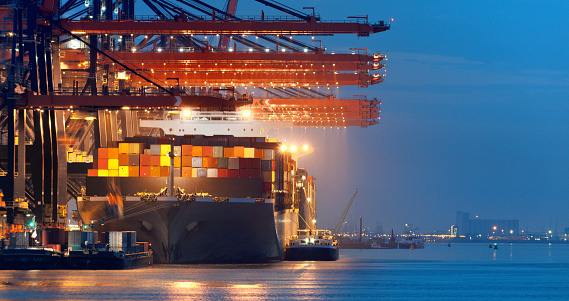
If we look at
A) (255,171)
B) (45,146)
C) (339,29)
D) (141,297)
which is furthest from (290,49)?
(141,297)

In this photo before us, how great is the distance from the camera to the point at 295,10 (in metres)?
55.1

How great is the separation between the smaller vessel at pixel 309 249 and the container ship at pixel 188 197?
7.68 m

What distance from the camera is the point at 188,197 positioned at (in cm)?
5075

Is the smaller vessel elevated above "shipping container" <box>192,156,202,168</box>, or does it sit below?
below

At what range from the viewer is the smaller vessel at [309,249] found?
206ft

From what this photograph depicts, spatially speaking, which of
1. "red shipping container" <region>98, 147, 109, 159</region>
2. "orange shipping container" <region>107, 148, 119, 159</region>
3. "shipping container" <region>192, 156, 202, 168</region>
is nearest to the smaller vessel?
"shipping container" <region>192, 156, 202, 168</region>

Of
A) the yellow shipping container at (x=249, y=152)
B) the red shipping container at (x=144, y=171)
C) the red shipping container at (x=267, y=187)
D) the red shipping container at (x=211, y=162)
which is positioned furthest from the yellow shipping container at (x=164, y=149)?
the red shipping container at (x=267, y=187)

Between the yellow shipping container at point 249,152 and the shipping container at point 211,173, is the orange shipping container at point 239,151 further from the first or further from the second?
the shipping container at point 211,173

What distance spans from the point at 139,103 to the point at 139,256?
857 cm

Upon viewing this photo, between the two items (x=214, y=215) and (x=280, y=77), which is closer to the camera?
(x=214, y=215)

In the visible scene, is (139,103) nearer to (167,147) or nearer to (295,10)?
(167,147)

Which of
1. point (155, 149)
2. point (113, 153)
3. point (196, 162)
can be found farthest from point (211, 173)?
point (113, 153)

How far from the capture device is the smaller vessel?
62.9m

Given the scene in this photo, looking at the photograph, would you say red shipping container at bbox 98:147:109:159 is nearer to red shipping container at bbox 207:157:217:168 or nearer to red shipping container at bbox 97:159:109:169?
red shipping container at bbox 97:159:109:169
